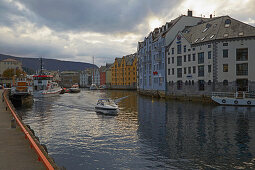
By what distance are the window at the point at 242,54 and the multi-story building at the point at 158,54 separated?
82.4ft

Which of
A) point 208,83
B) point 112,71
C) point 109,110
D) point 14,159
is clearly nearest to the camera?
point 14,159

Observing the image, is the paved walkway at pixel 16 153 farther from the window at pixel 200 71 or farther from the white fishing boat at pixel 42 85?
the white fishing boat at pixel 42 85

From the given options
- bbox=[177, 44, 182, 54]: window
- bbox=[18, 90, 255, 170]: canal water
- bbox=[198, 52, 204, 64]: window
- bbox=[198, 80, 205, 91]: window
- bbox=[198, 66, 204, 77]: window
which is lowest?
bbox=[18, 90, 255, 170]: canal water

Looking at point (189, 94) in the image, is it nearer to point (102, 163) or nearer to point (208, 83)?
point (208, 83)

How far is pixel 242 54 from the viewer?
5403 cm

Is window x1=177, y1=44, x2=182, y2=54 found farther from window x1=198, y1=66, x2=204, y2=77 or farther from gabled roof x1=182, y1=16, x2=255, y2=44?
window x1=198, y1=66, x2=204, y2=77

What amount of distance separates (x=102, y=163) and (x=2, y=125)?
9.82 meters

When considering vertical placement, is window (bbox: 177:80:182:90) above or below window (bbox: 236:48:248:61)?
below

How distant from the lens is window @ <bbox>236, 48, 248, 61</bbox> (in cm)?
5367

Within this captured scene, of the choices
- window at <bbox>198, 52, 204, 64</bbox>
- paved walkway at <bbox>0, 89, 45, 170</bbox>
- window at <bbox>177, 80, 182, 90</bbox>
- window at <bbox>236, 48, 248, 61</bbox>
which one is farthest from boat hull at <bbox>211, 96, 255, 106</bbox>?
paved walkway at <bbox>0, 89, 45, 170</bbox>

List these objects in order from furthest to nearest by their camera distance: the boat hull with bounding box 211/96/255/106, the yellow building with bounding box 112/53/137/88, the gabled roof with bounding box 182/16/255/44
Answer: the yellow building with bounding box 112/53/137/88
the gabled roof with bounding box 182/16/255/44
the boat hull with bounding box 211/96/255/106

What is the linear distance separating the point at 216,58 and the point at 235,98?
11713mm

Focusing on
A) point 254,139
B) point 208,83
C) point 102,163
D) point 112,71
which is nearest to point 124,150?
point 102,163

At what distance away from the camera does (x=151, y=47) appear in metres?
86.6
